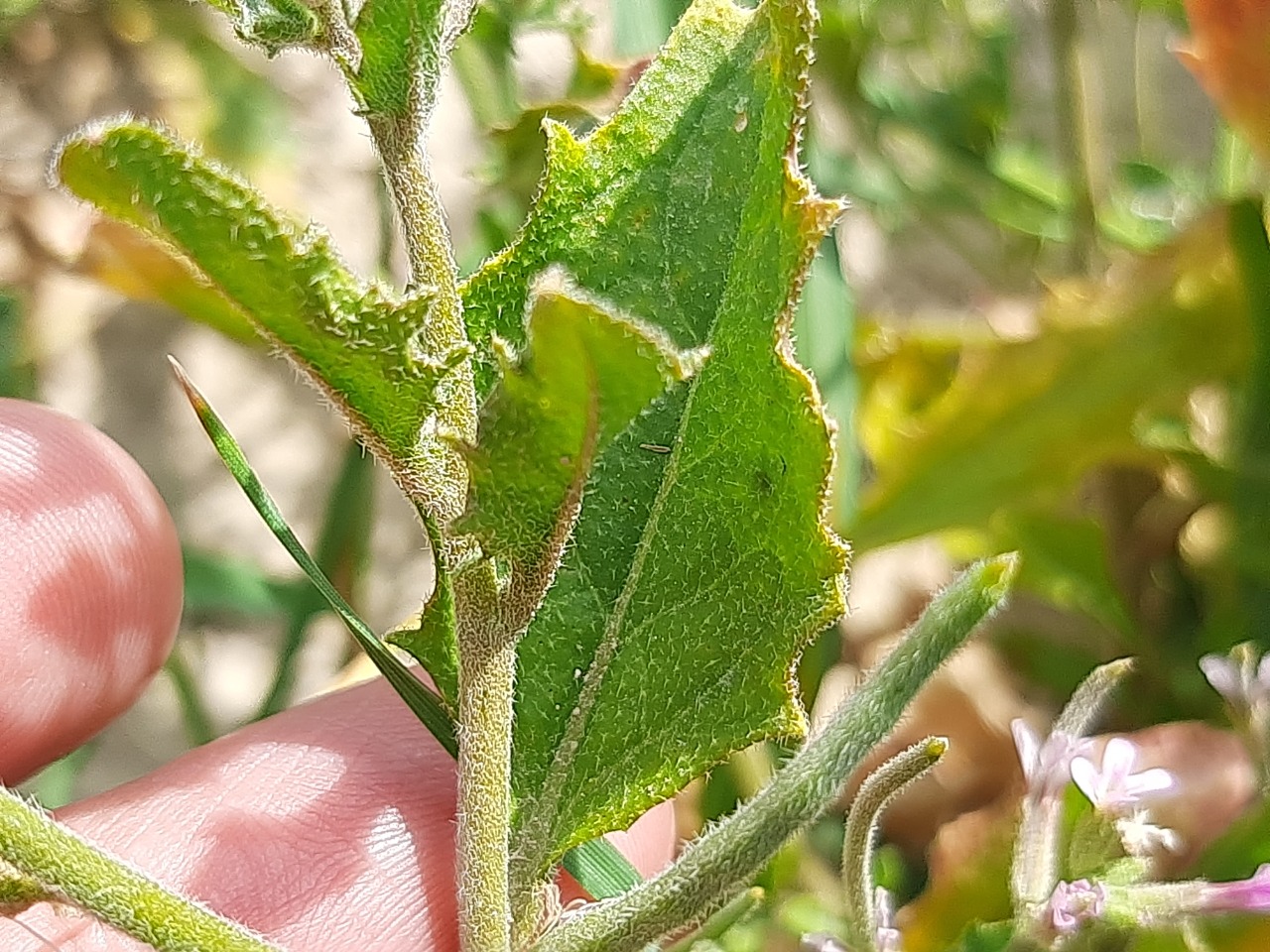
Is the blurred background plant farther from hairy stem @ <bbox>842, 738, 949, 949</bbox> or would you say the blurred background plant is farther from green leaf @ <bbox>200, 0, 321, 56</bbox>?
green leaf @ <bbox>200, 0, 321, 56</bbox>

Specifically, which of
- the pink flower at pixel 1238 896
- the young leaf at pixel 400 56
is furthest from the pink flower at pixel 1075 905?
the young leaf at pixel 400 56

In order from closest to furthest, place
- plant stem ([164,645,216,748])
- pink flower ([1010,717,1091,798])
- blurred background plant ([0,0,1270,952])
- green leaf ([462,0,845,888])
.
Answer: green leaf ([462,0,845,888]) < pink flower ([1010,717,1091,798]) < blurred background plant ([0,0,1270,952]) < plant stem ([164,645,216,748])

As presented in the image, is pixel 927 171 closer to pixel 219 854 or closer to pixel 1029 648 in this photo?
pixel 1029 648

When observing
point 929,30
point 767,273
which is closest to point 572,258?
point 767,273

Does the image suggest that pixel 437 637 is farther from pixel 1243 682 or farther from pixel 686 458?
pixel 1243 682

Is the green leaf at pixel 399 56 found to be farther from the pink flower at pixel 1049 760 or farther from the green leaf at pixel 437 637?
the pink flower at pixel 1049 760

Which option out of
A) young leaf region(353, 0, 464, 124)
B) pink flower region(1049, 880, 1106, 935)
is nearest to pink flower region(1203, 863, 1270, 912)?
pink flower region(1049, 880, 1106, 935)

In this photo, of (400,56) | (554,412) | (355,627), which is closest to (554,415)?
(554,412)
